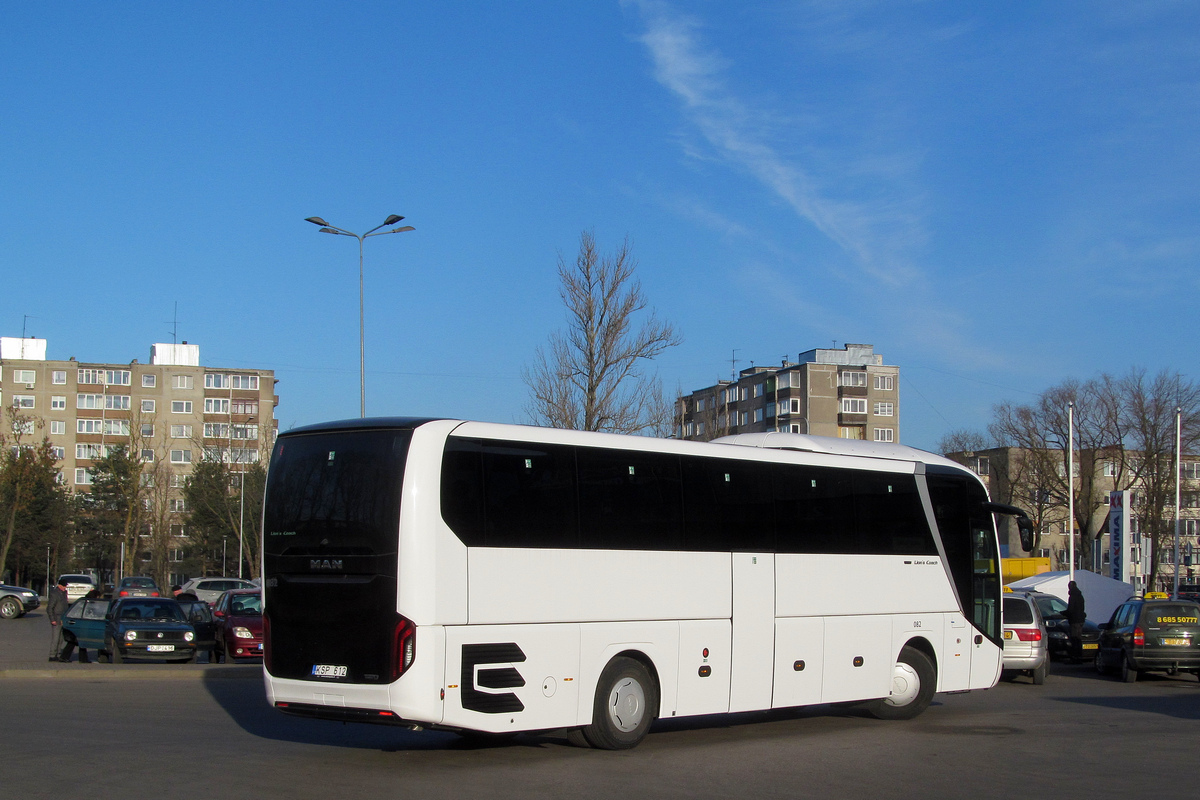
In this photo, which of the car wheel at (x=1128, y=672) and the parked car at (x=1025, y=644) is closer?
the parked car at (x=1025, y=644)

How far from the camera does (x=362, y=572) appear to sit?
421 inches

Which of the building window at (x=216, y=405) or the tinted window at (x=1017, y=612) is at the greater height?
the building window at (x=216, y=405)

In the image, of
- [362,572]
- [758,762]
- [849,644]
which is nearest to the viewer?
[362,572]

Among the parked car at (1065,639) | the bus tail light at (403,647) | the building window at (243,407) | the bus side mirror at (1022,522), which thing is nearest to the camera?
the bus tail light at (403,647)

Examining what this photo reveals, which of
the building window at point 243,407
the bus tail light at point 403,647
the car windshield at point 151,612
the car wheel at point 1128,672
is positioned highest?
the building window at point 243,407

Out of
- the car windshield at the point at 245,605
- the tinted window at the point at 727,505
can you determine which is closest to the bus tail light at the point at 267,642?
the tinted window at the point at 727,505

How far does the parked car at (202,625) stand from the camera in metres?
24.8

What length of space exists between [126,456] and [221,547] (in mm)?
10103

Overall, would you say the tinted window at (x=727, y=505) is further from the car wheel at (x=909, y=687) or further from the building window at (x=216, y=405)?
the building window at (x=216, y=405)

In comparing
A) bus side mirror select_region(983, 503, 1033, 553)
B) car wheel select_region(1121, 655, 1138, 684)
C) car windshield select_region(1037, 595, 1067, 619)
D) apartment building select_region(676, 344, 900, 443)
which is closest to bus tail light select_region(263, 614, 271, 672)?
bus side mirror select_region(983, 503, 1033, 553)

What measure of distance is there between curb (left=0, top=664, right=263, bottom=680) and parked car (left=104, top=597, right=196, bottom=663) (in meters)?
1.44

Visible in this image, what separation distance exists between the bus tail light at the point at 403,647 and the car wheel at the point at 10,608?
4693 cm

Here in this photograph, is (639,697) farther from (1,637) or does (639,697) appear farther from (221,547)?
(221,547)

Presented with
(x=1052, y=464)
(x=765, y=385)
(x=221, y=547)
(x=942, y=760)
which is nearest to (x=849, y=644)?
(x=942, y=760)
